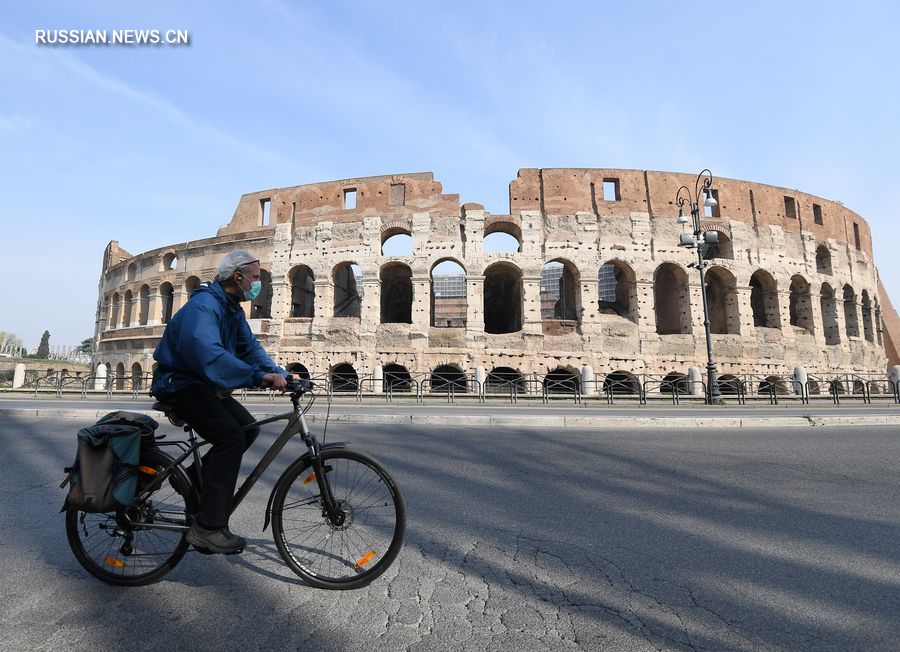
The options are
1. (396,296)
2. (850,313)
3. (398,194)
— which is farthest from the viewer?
(396,296)

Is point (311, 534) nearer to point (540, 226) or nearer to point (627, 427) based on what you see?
point (627, 427)

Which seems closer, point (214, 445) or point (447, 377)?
point (214, 445)

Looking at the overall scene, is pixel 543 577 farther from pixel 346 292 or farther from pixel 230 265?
pixel 346 292

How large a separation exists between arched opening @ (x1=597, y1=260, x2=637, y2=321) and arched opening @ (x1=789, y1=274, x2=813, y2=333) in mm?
9154

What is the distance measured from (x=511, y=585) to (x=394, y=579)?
1.95 feet

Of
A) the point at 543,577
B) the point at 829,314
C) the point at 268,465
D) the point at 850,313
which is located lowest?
the point at 543,577

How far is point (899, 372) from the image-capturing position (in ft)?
66.1

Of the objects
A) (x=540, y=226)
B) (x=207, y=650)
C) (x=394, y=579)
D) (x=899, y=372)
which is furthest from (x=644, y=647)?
(x=899, y=372)

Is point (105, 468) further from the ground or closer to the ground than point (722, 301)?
closer to the ground

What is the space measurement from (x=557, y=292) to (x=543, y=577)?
30.7 m

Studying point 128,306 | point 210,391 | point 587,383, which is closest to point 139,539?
point 210,391

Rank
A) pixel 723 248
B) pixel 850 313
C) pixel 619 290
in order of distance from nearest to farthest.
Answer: pixel 723 248 → pixel 619 290 → pixel 850 313

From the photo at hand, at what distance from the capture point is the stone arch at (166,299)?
25.5 m

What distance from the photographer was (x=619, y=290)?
25406 millimetres
